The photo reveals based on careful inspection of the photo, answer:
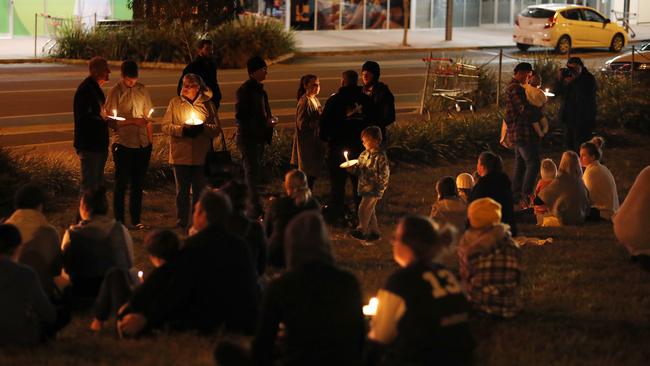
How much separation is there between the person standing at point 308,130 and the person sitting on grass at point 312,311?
706cm

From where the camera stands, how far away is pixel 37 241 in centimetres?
872

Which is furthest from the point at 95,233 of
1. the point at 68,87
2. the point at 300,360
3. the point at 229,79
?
the point at 229,79

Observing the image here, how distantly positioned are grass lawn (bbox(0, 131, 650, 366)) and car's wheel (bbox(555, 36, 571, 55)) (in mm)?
25614

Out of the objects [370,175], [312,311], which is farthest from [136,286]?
[370,175]

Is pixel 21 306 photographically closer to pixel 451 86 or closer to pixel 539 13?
pixel 451 86

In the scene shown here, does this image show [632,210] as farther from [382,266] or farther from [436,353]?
[436,353]

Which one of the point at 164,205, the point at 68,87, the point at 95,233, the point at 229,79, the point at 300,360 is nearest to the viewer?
the point at 300,360

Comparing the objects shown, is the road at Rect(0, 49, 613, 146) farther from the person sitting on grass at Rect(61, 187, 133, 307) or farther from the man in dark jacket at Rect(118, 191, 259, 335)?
the man in dark jacket at Rect(118, 191, 259, 335)

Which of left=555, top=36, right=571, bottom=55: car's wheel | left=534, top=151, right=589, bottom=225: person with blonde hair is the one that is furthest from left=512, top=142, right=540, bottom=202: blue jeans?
left=555, top=36, right=571, bottom=55: car's wheel

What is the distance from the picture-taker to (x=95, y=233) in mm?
Result: 8961

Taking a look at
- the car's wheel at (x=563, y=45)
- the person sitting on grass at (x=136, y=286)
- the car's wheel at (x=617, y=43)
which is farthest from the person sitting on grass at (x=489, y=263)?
the car's wheel at (x=617, y=43)

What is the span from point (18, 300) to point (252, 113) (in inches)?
239

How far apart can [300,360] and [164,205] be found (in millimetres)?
8435

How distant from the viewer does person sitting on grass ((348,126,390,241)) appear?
12.4 meters
